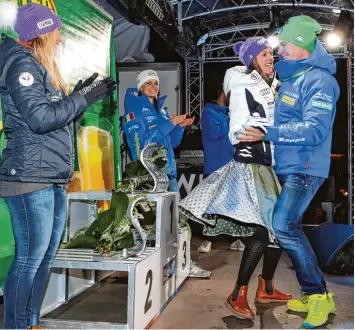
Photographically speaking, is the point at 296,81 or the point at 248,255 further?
the point at 248,255

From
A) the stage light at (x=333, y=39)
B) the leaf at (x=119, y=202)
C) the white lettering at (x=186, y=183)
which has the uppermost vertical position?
the stage light at (x=333, y=39)

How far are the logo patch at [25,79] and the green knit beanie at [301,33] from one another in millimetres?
1318

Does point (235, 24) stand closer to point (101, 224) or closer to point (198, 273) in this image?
point (198, 273)

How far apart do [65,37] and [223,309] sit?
71.9 inches

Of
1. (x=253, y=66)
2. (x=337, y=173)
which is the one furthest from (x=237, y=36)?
(x=253, y=66)

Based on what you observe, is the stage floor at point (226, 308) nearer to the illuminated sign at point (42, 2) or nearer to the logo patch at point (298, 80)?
the logo patch at point (298, 80)

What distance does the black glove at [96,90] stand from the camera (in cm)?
200

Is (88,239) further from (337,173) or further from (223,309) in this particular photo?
(337,173)

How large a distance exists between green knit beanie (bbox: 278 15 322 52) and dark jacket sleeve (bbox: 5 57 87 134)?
1239 mm

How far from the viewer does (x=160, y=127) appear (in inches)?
135

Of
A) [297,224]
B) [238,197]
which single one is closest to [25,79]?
[238,197]

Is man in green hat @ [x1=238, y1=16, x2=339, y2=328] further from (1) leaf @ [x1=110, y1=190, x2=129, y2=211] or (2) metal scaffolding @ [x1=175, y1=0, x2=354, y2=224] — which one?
(2) metal scaffolding @ [x1=175, y1=0, x2=354, y2=224]

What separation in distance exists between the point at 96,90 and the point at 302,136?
962 mm

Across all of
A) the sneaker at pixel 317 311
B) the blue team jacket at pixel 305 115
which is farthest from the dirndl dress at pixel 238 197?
the sneaker at pixel 317 311
